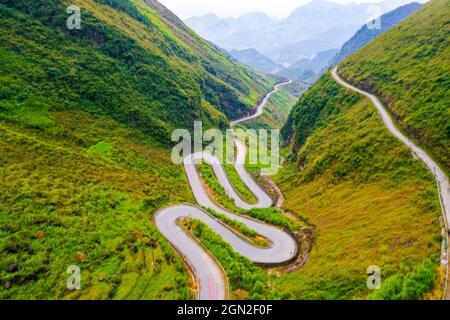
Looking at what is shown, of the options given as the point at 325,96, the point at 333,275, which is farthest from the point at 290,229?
the point at 325,96

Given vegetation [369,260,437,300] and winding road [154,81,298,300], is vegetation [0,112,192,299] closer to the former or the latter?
winding road [154,81,298,300]

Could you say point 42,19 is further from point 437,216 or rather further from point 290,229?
point 437,216

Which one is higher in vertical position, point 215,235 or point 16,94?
point 16,94

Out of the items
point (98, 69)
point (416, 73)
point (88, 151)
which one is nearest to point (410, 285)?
point (88, 151)

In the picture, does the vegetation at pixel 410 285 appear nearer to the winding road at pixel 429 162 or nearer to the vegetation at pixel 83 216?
the winding road at pixel 429 162

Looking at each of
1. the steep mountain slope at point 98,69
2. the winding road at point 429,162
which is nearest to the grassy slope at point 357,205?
the winding road at point 429,162

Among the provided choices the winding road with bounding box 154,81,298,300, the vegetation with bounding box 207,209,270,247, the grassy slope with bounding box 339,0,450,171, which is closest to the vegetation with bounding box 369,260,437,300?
the winding road with bounding box 154,81,298,300
